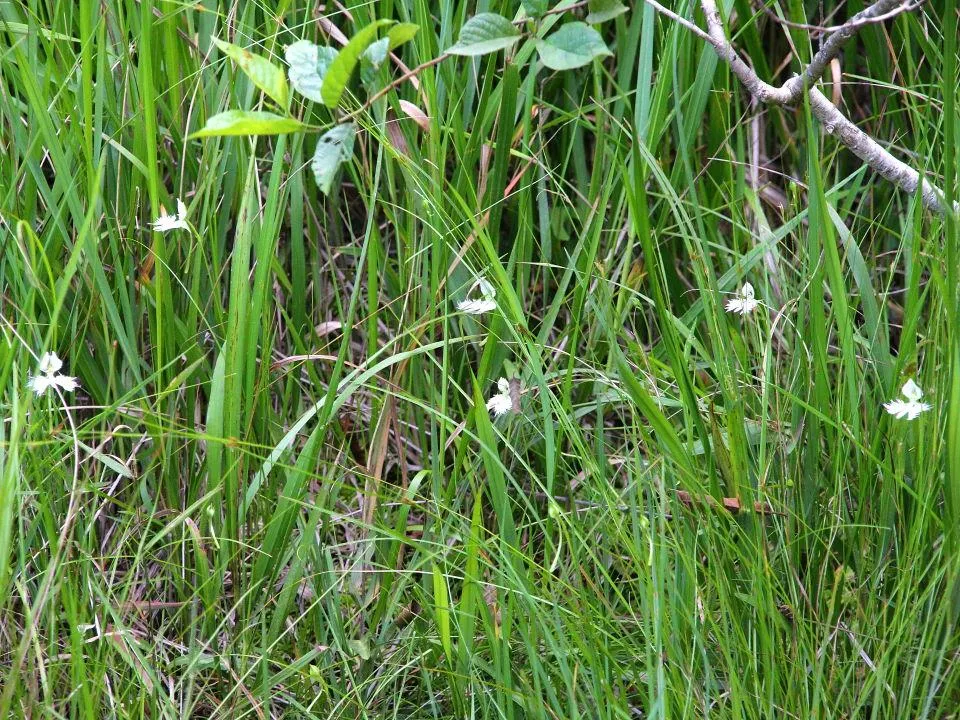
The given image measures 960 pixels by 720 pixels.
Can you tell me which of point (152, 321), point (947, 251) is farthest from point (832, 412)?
point (152, 321)

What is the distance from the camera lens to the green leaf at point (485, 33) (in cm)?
94

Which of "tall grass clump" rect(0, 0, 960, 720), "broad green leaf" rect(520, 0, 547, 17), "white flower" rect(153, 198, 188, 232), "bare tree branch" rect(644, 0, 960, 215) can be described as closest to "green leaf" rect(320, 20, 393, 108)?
"tall grass clump" rect(0, 0, 960, 720)

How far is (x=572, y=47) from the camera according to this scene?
0.91 metres

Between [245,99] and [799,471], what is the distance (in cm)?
97

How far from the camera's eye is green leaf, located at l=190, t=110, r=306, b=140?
86 centimetres

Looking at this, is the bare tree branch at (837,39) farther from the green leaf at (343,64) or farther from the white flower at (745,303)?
the green leaf at (343,64)

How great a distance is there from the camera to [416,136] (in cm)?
165

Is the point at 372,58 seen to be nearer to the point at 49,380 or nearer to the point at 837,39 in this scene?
the point at 837,39

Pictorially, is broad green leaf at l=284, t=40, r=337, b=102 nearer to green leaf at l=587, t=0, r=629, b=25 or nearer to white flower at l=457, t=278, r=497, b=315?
green leaf at l=587, t=0, r=629, b=25

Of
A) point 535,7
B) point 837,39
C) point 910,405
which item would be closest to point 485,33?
point 535,7

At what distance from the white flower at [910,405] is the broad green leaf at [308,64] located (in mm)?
700

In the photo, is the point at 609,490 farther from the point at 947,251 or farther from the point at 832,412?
the point at 947,251

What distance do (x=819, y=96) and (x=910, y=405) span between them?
397 millimetres

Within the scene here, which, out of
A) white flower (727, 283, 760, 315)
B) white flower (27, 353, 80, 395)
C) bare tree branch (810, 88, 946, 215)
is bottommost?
white flower (27, 353, 80, 395)
